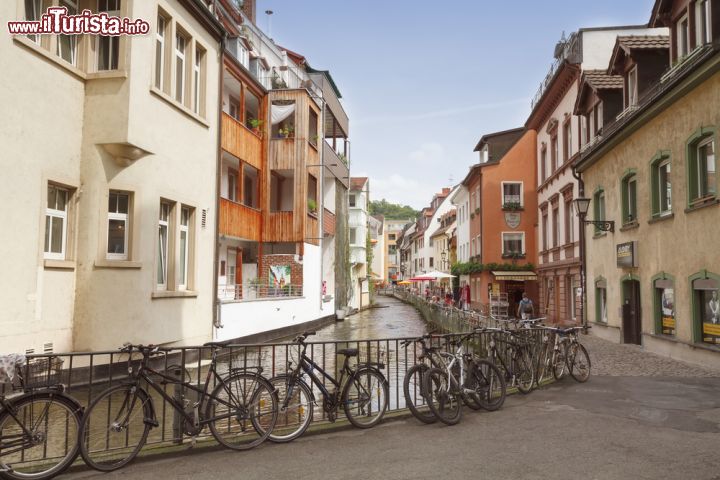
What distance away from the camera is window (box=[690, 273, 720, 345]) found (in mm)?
12797

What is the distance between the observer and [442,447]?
6535mm

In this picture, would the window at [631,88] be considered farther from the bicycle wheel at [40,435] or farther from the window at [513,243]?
the window at [513,243]

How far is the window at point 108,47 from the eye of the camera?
12031 millimetres

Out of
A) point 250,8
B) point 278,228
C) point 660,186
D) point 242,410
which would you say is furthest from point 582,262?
point 250,8

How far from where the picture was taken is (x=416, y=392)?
25.2 ft

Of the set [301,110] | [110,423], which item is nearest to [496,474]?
[110,423]

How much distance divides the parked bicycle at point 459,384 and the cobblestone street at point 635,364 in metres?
4.74

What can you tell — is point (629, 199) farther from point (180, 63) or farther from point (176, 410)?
point (176, 410)

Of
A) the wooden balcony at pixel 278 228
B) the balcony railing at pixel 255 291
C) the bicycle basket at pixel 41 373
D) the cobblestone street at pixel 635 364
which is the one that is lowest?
the cobblestone street at pixel 635 364

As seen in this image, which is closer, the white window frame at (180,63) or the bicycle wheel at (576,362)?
the bicycle wheel at (576,362)

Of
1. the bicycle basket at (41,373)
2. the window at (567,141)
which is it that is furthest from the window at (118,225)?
the window at (567,141)

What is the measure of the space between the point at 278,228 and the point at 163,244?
11.3 metres

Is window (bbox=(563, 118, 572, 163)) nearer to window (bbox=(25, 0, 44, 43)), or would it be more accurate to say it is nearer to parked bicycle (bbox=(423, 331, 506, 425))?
parked bicycle (bbox=(423, 331, 506, 425))

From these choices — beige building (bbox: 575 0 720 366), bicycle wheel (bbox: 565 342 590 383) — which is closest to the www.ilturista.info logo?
bicycle wheel (bbox: 565 342 590 383)
